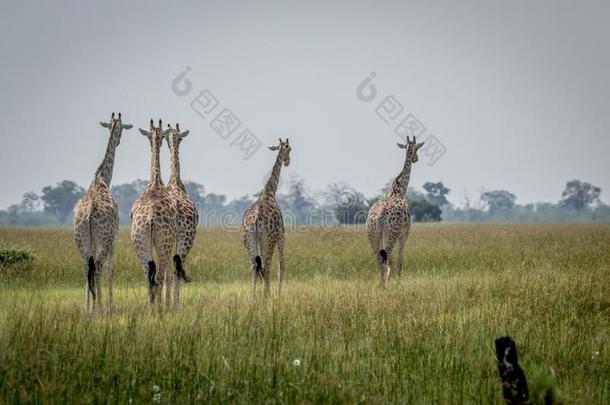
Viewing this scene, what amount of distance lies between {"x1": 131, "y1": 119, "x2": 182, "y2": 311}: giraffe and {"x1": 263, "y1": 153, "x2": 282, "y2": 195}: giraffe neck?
2.54 meters

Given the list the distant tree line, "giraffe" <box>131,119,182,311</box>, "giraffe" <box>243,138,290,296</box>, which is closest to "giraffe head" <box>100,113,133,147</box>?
"giraffe" <box>131,119,182,311</box>

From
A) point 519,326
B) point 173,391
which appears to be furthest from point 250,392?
point 519,326

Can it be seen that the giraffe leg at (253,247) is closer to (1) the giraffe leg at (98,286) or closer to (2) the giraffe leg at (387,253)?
(1) the giraffe leg at (98,286)

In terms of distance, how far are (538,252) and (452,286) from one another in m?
8.77

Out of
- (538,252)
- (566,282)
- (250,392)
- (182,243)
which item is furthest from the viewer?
(538,252)

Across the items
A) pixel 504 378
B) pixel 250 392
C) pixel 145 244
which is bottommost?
pixel 250 392

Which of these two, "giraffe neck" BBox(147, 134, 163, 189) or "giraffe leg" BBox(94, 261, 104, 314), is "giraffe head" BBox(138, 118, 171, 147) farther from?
"giraffe leg" BBox(94, 261, 104, 314)

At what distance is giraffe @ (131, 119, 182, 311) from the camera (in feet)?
32.8

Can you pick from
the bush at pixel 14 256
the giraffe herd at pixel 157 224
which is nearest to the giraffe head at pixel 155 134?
the giraffe herd at pixel 157 224

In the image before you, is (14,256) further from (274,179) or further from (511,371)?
(511,371)

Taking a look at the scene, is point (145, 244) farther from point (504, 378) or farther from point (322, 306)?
point (504, 378)

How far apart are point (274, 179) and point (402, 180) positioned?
3936 mm

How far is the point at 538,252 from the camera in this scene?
20.3 m

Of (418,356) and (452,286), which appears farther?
(452,286)
